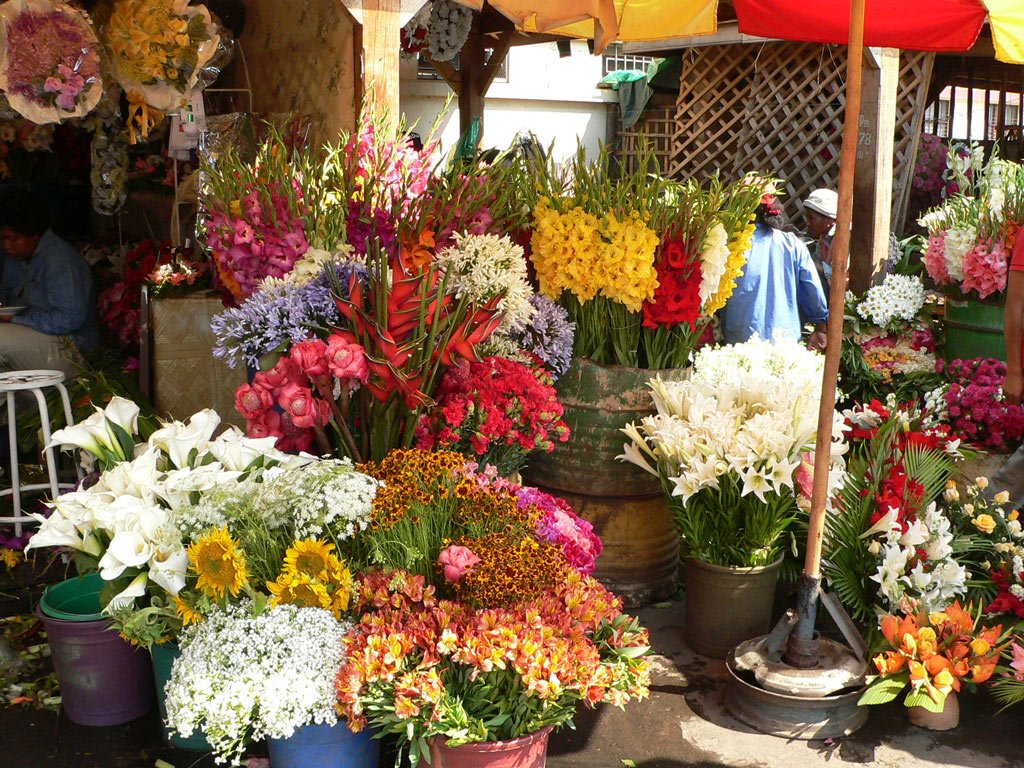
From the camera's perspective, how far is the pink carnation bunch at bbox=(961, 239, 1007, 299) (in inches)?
195

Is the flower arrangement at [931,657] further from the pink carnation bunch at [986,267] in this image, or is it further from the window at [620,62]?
the window at [620,62]

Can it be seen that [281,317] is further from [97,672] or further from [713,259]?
[713,259]

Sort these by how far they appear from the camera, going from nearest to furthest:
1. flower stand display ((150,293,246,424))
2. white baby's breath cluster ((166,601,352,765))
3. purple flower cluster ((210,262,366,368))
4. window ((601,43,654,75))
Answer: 1. white baby's breath cluster ((166,601,352,765))
2. purple flower cluster ((210,262,366,368))
3. flower stand display ((150,293,246,424))
4. window ((601,43,654,75))

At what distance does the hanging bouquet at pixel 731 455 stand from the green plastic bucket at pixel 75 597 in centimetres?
186

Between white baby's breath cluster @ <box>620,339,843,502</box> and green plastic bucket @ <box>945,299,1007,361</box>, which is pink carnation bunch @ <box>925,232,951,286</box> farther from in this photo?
white baby's breath cluster @ <box>620,339,843,502</box>

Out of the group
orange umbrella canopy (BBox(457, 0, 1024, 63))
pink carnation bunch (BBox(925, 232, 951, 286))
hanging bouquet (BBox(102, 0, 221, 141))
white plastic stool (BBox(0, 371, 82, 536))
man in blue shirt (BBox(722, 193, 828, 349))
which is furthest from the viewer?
pink carnation bunch (BBox(925, 232, 951, 286))

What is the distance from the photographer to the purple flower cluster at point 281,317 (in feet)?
9.73

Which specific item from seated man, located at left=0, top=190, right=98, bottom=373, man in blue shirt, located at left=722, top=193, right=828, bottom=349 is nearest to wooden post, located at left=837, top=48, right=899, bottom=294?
man in blue shirt, located at left=722, top=193, right=828, bottom=349

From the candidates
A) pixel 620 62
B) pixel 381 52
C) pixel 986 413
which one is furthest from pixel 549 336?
pixel 620 62

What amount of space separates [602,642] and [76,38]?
10.6 feet

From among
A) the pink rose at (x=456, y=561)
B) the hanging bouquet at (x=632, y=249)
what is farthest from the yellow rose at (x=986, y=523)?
the pink rose at (x=456, y=561)

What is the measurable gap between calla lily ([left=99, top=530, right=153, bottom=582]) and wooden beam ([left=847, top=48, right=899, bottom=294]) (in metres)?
4.72

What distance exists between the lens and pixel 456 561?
249 cm

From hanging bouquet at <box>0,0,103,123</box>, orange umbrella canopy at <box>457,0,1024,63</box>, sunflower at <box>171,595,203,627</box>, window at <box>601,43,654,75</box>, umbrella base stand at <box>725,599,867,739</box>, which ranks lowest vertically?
umbrella base stand at <box>725,599,867,739</box>
